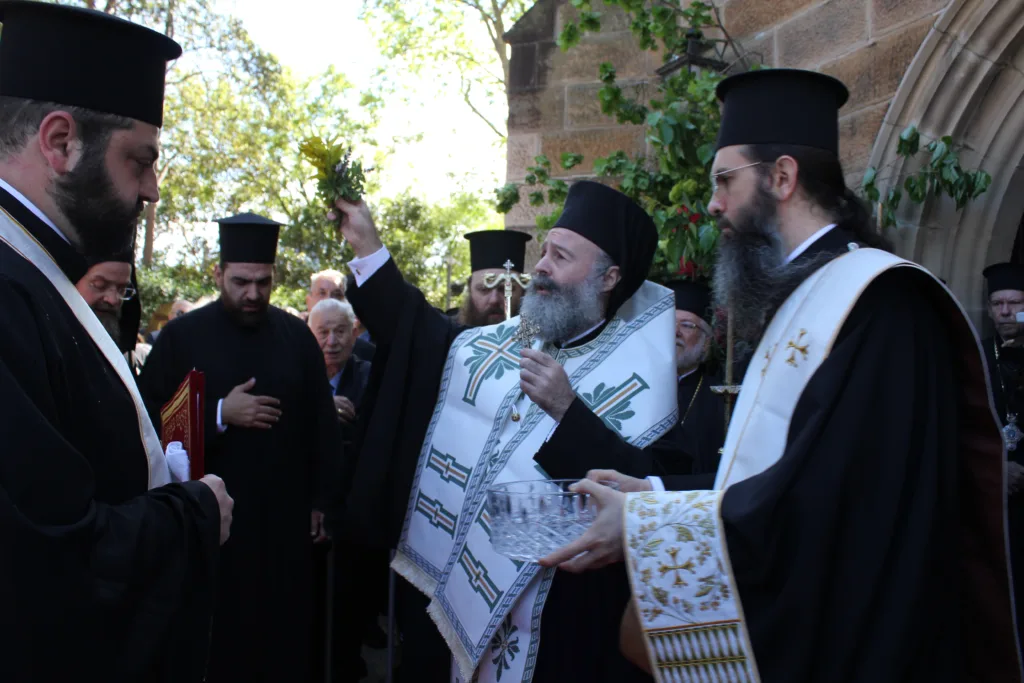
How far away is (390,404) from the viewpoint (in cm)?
361

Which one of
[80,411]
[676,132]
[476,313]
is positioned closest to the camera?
[80,411]

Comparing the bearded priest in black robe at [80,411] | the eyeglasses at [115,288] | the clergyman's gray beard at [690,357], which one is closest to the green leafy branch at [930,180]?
the clergyman's gray beard at [690,357]

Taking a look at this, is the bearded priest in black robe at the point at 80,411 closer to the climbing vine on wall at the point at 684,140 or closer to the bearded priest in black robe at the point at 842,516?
the bearded priest in black robe at the point at 842,516

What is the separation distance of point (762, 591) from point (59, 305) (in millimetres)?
1681

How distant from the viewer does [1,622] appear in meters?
1.67

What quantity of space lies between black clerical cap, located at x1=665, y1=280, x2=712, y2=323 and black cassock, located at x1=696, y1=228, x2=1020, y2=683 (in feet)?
10.8

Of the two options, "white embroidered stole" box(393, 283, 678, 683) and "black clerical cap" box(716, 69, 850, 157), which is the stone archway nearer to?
"white embroidered stole" box(393, 283, 678, 683)

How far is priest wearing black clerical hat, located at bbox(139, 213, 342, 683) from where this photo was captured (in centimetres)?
482

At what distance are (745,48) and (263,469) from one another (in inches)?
156

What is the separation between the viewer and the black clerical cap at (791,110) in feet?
8.44

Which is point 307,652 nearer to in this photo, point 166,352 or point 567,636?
point 166,352

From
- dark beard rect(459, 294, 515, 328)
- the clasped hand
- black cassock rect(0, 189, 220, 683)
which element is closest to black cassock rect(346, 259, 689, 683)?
the clasped hand

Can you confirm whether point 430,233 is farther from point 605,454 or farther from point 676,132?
point 605,454

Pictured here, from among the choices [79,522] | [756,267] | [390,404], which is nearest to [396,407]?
[390,404]
